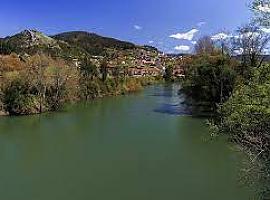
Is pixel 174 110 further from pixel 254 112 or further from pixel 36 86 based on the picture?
pixel 254 112

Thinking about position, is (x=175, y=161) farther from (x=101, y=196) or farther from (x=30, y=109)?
(x=30, y=109)

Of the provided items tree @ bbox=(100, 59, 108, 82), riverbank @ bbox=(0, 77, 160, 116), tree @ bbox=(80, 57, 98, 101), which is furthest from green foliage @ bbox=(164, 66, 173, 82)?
riverbank @ bbox=(0, 77, 160, 116)

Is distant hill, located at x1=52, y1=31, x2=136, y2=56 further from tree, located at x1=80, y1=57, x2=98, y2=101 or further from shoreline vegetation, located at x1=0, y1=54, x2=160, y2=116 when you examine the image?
shoreline vegetation, located at x1=0, y1=54, x2=160, y2=116

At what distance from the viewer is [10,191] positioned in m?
14.5

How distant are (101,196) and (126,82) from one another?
46666 millimetres

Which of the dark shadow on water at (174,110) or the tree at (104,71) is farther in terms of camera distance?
the tree at (104,71)

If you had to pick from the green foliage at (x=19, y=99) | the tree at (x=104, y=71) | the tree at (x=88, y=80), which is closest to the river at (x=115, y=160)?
the green foliage at (x=19, y=99)

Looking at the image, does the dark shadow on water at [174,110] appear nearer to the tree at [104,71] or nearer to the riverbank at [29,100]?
the riverbank at [29,100]

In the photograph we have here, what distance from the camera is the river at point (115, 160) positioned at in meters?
14.3

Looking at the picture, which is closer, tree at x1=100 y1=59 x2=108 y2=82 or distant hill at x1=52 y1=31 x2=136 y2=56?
tree at x1=100 y1=59 x2=108 y2=82

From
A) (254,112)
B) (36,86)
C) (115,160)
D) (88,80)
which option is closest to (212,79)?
(36,86)

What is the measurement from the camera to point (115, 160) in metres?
18.8

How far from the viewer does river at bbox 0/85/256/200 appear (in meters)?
14.3

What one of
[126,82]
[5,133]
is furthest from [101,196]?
[126,82]
